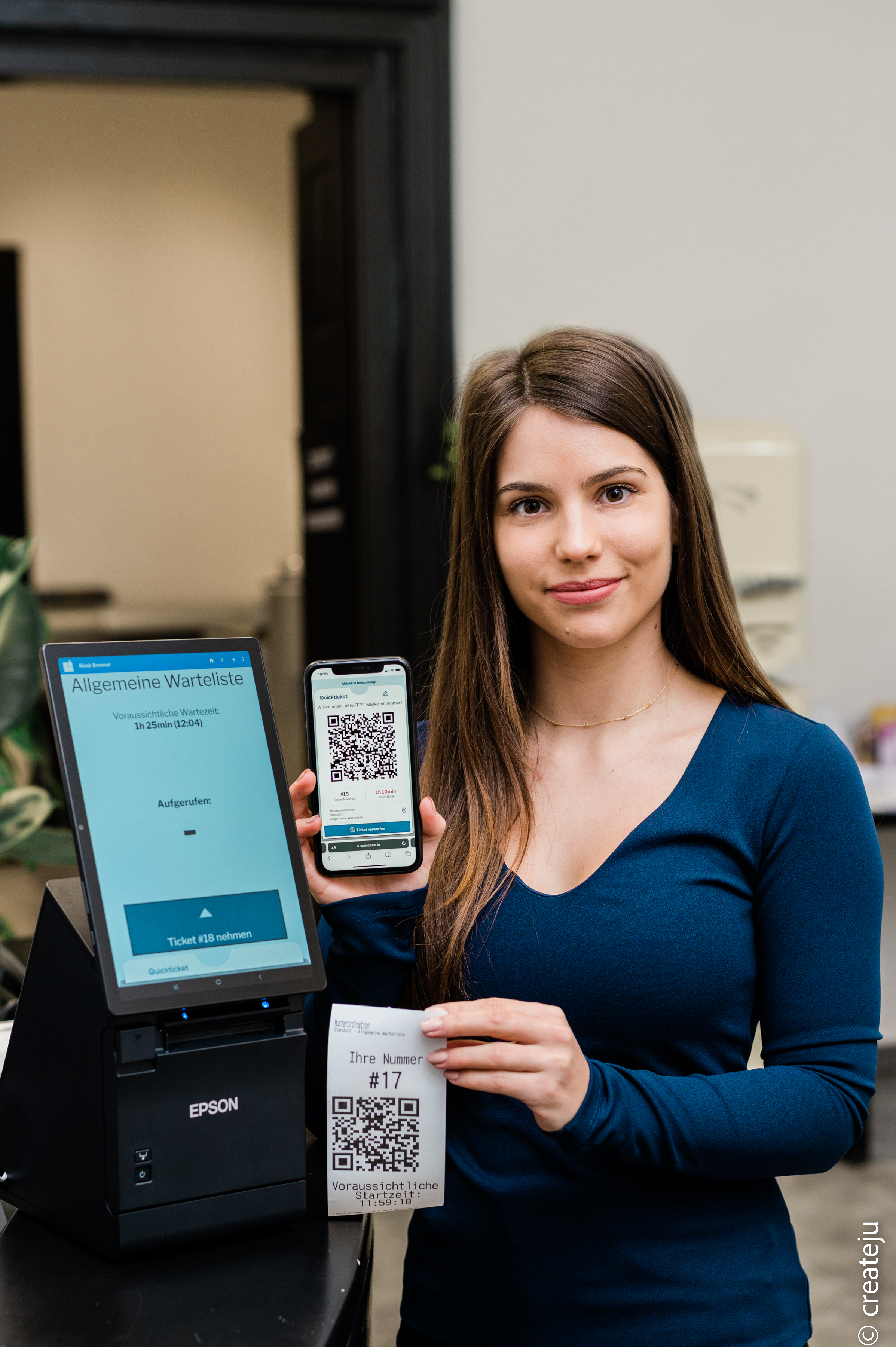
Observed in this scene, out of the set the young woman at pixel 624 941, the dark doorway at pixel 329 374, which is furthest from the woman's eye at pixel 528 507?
the dark doorway at pixel 329 374

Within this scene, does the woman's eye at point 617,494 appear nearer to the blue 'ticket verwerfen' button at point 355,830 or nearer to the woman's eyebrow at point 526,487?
the woman's eyebrow at point 526,487

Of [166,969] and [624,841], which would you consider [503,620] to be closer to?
[624,841]

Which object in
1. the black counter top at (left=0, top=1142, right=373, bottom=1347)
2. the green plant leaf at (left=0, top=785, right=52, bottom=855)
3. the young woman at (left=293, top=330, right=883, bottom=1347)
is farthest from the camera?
the green plant leaf at (left=0, top=785, right=52, bottom=855)

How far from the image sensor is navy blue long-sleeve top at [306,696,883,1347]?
38.0 inches

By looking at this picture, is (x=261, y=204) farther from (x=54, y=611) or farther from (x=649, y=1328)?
(x=649, y=1328)

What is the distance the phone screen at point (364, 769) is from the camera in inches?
38.7

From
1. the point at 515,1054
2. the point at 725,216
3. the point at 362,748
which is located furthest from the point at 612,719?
the point at 725,216

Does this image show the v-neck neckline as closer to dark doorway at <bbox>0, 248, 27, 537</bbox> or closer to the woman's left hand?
the woman's left hand

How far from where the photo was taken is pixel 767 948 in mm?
1010

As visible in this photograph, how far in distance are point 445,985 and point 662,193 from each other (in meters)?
2.63

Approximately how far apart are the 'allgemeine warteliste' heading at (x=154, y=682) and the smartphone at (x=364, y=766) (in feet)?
0.34

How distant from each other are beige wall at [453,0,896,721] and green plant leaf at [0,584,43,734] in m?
1.42

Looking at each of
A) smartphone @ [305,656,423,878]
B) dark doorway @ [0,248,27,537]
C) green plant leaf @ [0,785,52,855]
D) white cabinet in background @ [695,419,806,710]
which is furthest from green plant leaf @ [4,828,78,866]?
dark doorway @ [0,248,27,537]

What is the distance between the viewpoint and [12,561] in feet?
7.09
